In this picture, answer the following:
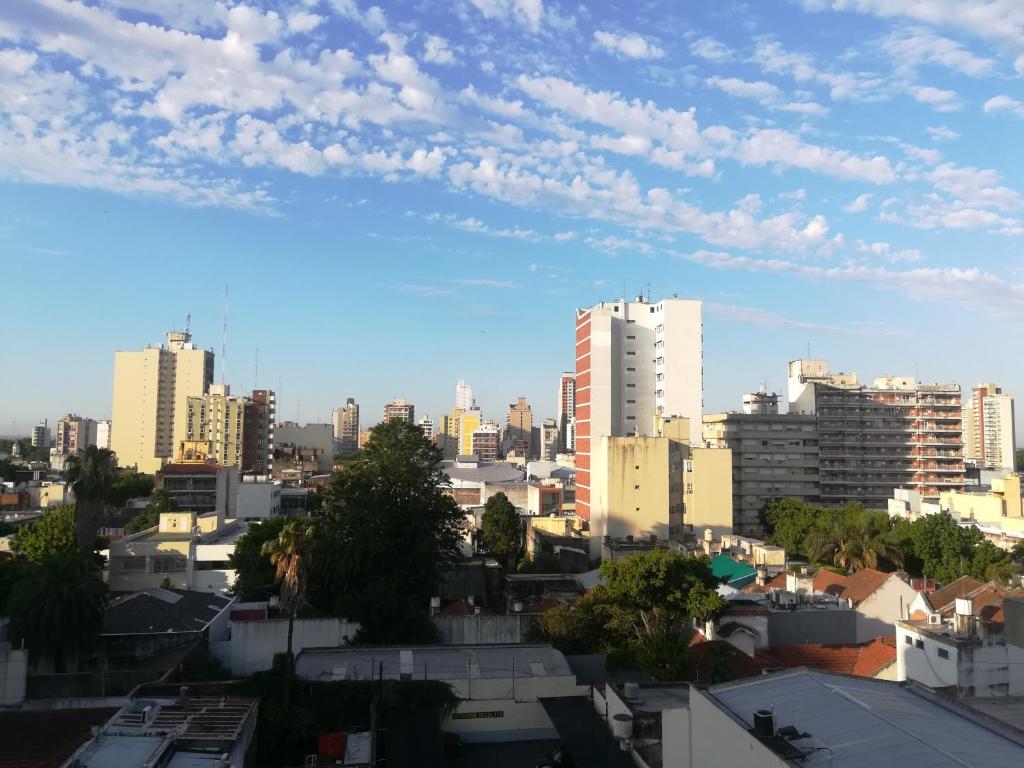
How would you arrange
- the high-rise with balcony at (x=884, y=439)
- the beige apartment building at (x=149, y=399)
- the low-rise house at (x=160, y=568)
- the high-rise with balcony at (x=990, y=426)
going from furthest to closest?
1. the high-rise with balcony at (x=990, y=426)
2. the beige apartment building at (x=149, y=399)
3. the high-rise with balcony at (x=884, y=439)
4. the low-rise house at (x=160, y=568)

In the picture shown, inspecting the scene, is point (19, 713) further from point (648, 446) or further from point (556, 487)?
point (556, 487)

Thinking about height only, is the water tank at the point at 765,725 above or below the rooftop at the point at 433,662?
above

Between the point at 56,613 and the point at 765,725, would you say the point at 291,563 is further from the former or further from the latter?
the point at 765,725

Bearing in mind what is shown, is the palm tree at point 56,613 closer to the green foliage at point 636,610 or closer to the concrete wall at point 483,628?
the concrete wall at point 483,628

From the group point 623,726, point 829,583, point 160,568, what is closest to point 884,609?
point 829,583

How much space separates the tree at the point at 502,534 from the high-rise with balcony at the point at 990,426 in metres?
122

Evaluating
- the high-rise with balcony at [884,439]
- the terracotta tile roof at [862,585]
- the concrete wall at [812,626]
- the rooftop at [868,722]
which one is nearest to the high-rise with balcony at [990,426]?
the high-rise with balcony at [884,439]

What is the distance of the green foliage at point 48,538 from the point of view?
44.2m

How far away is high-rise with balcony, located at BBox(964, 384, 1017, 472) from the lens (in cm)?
14650

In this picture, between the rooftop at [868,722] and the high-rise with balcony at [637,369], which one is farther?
the high-rise with balcony at [637,369]

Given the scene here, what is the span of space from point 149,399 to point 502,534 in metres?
101

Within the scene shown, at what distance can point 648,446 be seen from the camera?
204ft

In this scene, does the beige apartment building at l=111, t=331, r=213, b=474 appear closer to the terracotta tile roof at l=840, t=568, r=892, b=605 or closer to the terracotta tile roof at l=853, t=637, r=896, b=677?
the terracotta tile roof at l=840, t=568, r=892, b=605

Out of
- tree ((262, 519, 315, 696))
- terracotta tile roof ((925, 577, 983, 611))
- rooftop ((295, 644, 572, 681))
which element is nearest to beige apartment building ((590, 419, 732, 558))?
terracotta tile roof ((925, 577, 983, 611))
